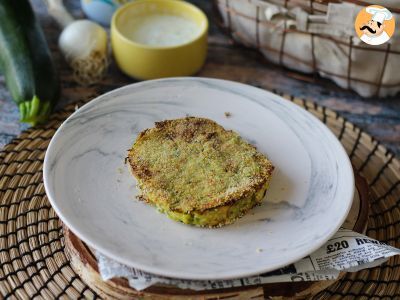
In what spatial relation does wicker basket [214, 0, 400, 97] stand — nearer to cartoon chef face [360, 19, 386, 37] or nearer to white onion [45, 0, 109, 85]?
cartoon chef face [360, 19, 386, 37]

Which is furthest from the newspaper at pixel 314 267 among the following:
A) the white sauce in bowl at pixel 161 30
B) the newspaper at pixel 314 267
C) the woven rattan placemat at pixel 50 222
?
the white sauce in bowl at pixel 161 30

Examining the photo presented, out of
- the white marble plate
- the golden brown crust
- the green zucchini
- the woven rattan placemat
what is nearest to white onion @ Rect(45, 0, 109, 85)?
the green zucchini

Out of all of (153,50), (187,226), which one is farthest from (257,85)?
(187,226)

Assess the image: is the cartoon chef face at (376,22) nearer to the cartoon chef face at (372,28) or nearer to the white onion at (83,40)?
the cartoon chef face at (372,28)

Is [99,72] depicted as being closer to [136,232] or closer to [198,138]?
[198,138]

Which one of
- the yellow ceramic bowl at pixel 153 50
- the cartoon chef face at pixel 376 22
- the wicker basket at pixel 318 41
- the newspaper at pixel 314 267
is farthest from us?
the yellow ceramic bowl at pixel 153 50

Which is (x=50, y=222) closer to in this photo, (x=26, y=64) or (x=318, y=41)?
(x=26, y=64)

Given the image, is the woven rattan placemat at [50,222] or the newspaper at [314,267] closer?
the newspaper at [314,267]
